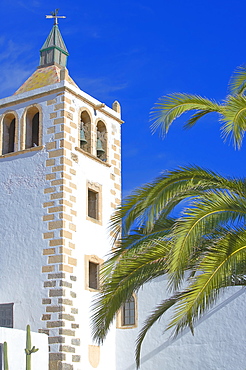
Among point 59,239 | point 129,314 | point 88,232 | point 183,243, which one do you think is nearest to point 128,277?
point 183,243

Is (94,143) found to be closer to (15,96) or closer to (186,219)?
(15,96)

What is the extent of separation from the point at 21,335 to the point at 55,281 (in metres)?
2.00

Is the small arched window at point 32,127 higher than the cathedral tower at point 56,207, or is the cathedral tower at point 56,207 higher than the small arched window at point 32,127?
the small arched window at point 32,127

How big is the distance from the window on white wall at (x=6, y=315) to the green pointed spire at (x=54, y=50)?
856 cm

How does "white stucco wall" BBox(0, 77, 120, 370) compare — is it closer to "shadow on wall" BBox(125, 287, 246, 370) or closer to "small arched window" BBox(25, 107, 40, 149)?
"small arched window" BBox(25, 107, 40, 149)

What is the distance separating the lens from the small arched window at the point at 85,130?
20.3 meters

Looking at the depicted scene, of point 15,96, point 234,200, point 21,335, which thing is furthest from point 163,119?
point 15,96

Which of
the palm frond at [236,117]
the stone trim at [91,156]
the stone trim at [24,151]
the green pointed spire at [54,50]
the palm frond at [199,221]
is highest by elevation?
the green pointed spire at [54,50]

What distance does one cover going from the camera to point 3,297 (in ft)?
61.2

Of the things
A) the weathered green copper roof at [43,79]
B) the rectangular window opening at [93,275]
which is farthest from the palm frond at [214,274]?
the weathered green copper roof at [43,79]

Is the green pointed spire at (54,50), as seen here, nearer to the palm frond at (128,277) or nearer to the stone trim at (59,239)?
the stone trim at (59,239)

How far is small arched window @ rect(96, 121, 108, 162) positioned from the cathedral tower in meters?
0.03

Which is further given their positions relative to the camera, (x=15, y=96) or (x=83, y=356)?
(x=15, y=96)

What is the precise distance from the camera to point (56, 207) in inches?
730
